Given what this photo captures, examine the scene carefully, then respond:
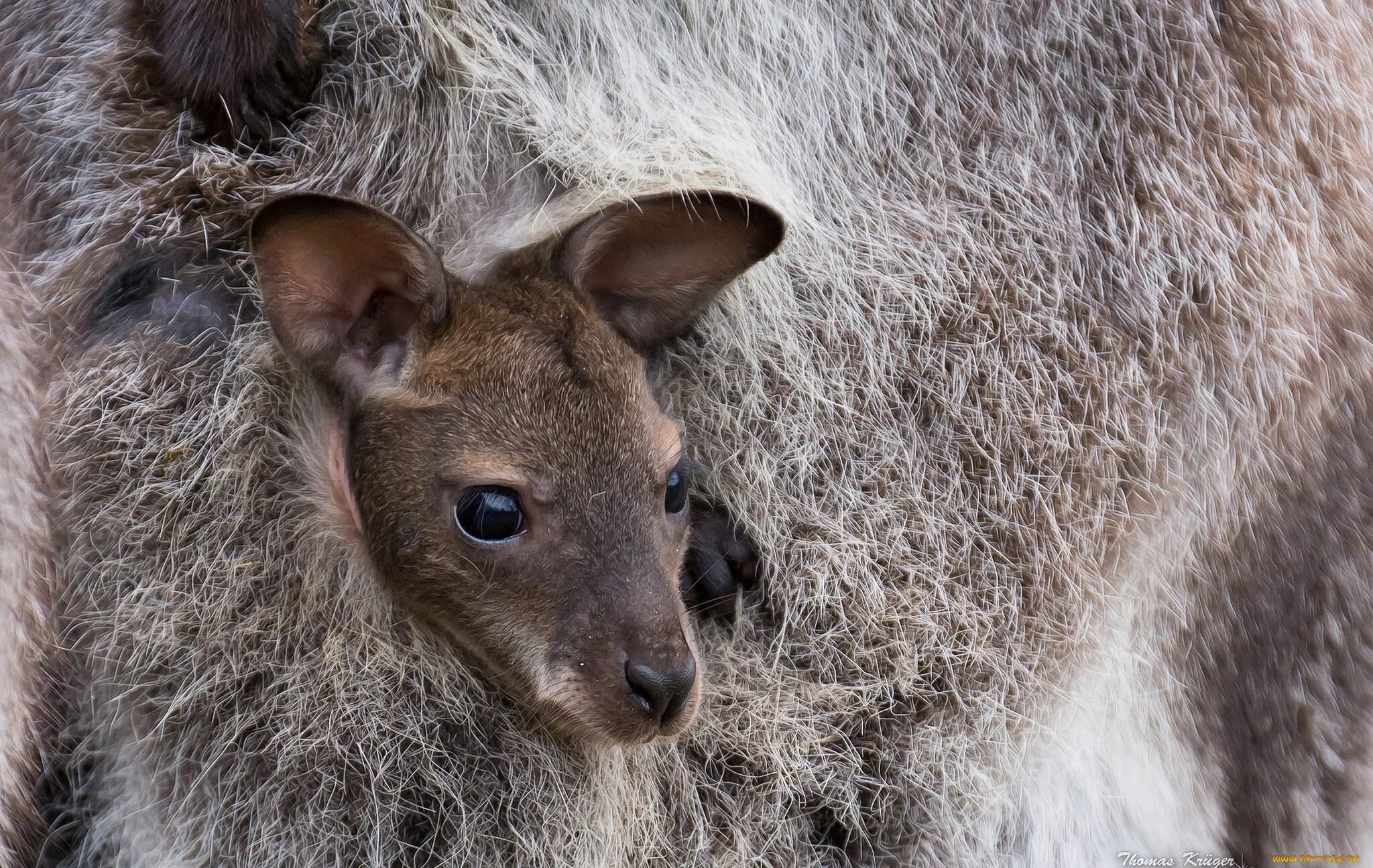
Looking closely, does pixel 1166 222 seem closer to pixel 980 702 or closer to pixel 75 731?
pixel 980 702

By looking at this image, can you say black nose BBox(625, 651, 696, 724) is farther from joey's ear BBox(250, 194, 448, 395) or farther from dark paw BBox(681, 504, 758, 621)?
joey's ear BBox(250, 194, 448, 395)

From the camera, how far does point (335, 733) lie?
156 cm

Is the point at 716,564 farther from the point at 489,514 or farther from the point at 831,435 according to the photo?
the point at 489,514

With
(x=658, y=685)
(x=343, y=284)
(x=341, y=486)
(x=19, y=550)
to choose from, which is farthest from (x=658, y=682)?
(x=19, y=550)

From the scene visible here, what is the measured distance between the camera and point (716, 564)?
172cm

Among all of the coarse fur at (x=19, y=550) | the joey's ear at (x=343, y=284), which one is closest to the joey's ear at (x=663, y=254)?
the joey's ear at (x=343, y=284)

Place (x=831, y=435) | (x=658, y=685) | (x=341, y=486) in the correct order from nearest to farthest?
1. (x=658, y=685)
2. (x=341, y=486)
3. (x=831, y=435)

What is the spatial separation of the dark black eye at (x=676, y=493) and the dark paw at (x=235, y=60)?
2.05 feet

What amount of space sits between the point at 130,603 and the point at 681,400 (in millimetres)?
716

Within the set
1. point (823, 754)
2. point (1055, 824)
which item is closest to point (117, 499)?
point (823, 754)

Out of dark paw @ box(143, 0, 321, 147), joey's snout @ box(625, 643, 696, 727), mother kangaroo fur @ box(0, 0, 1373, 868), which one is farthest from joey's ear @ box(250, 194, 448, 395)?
joey's snout @ box(625, 643, 696, 727)

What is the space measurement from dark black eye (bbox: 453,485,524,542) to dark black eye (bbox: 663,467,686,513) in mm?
193

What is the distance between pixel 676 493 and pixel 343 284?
0.46 m

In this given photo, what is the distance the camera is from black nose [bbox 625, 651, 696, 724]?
140 cm
